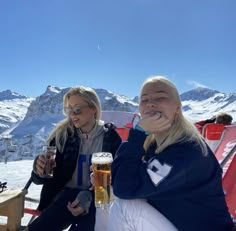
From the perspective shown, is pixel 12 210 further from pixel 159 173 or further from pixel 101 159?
pixel 159 173

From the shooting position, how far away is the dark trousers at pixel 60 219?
2.57m

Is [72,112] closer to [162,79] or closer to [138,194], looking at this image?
[162,79]

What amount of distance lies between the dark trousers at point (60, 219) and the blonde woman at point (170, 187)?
799mm

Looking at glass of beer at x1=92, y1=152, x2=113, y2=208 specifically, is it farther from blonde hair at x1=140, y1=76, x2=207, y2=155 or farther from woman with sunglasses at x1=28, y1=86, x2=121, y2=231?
woman with sunglasses at x1=28, y1=86, x2=121, y2=231

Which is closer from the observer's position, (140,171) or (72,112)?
(140,171)

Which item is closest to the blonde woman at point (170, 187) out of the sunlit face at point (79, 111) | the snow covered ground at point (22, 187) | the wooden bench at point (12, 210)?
the snow covered ground at point (22, 187)

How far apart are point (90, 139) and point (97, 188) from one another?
116 centimetres

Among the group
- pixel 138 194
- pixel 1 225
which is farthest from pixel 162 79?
pixel 1 225

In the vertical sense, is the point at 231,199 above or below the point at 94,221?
above

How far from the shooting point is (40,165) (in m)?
2.63

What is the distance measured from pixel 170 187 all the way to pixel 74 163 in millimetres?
1387

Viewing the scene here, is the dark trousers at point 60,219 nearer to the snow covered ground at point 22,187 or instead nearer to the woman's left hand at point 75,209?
the woman's left hand at point 75,209

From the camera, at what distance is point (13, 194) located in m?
2.37


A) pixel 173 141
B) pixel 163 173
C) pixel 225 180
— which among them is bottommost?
pixel 225 180
